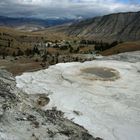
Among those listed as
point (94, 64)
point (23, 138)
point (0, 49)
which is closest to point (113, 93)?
point (94, 64)

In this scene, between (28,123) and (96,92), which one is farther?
(96,92)

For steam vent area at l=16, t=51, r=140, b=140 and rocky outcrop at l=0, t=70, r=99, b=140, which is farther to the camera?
steam vent area at l=16, t=51, r=140, b=140

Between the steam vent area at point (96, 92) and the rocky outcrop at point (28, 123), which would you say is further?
the steam vent area at point (96, 92)

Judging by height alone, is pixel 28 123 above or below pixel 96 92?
above
